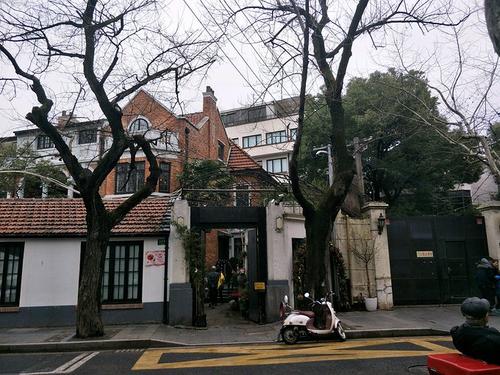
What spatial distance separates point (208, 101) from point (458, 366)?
28329mm

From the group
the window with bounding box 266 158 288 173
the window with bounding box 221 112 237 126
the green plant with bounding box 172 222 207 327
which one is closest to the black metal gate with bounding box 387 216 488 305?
the green plant with bounding box 172 222 207 327

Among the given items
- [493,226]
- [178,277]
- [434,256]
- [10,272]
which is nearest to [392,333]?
[434,256]

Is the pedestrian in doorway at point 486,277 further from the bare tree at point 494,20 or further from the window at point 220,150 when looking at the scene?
the window at point 220,150

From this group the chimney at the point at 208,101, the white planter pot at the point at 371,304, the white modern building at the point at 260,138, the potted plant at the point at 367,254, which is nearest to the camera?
the white planter pot at the point at 371,304

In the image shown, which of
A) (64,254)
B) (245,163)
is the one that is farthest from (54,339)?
(245,163)

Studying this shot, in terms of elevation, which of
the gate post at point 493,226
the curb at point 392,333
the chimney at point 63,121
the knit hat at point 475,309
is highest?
the chimney at point 63,121

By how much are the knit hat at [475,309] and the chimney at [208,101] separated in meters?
27.3

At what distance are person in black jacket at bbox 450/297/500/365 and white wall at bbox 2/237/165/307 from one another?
11.1m

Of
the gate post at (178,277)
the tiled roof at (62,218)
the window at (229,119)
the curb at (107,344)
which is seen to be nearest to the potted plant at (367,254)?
the curb at (107,344)

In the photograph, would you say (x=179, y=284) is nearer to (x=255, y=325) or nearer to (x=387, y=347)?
(x=255, y=325)

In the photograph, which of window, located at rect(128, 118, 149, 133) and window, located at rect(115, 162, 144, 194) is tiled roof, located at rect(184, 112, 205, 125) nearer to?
window, located at rect(128, 118, 149, 133)

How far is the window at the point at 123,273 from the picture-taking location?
1408cm

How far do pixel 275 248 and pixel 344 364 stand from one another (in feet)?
21.7

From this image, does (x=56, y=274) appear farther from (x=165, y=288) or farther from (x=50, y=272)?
(x=165, y=288)
